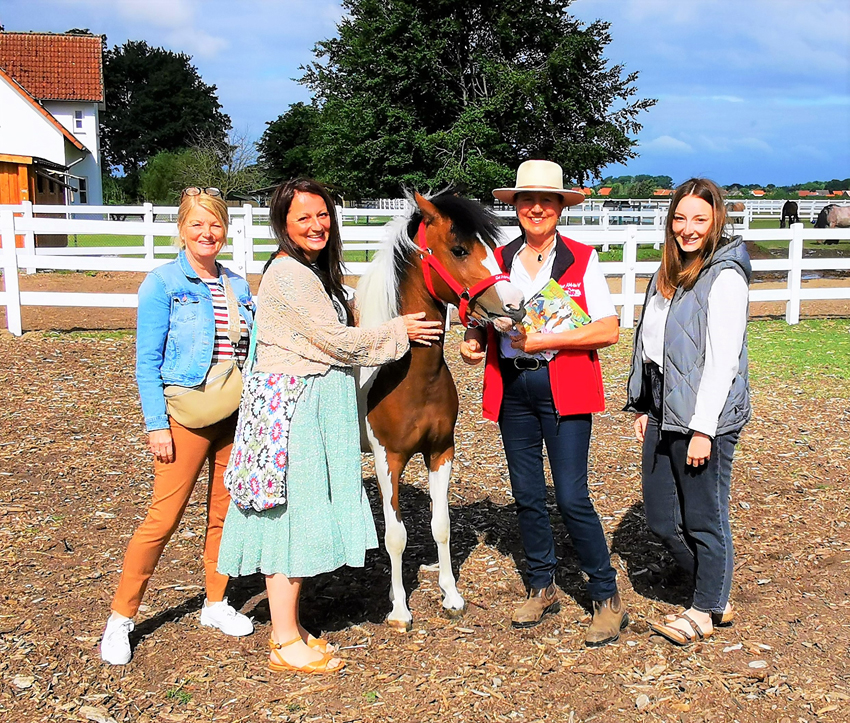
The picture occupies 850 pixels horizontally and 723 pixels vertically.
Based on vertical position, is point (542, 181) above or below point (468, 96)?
below

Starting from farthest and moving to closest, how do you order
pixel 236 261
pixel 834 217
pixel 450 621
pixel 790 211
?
pixel 790 211, pixel 834 217, pixel 236 261, pixel 450 621

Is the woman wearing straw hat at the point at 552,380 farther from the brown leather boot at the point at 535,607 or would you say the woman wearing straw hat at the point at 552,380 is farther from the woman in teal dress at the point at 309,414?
the woman in teal dress at the point at 309,414

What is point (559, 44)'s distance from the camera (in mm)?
28344

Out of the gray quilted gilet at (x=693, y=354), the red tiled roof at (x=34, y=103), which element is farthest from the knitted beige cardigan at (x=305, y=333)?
the red tiled roof at (x=34, y=103)

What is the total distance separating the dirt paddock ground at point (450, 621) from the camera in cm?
295

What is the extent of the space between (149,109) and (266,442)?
75.6 meters

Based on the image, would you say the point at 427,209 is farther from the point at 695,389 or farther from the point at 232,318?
the point at 695,389

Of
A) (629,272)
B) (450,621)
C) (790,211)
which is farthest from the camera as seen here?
(790,211)

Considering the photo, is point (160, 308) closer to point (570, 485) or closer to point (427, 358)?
point (427, 358)

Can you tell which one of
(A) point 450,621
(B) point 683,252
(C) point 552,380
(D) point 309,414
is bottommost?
(A) point 450,621

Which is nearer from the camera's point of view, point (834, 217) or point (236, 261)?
point (236, 261)

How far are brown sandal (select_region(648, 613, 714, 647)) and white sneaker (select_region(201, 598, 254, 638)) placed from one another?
5.98ft

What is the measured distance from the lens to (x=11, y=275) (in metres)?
9.68

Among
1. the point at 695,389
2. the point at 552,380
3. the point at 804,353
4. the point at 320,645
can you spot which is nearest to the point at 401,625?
the point at 320,645
